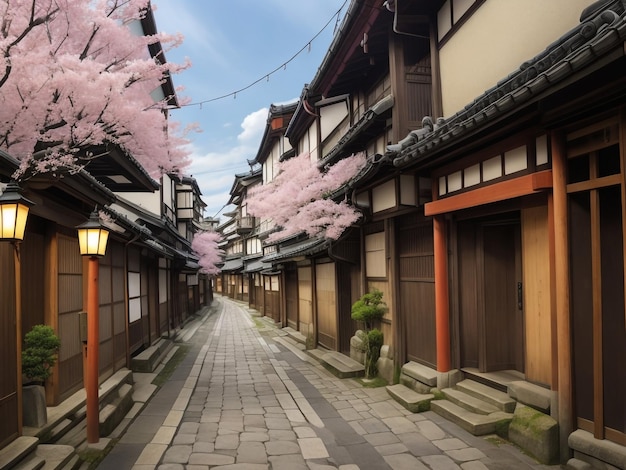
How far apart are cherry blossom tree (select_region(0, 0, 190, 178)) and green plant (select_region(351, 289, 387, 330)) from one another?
22.5 ft

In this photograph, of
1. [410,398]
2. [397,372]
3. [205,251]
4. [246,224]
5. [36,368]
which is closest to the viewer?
[36,368]

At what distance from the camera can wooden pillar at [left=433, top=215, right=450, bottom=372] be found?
9078 millimetres

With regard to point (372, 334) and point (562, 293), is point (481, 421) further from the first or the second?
point (372, 334)

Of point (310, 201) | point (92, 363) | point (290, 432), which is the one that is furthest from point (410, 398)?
point (310, 201)

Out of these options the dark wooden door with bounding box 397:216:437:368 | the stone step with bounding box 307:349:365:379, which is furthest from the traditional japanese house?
the stone step with bounding box 307:349:365:379

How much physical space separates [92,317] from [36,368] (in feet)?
3.85

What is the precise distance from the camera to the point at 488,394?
25.5 feet

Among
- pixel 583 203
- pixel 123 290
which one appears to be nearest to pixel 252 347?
pixel 123 290

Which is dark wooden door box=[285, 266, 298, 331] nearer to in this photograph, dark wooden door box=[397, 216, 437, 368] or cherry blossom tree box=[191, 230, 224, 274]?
dark wooden door box=[397, 216, 437, 368]

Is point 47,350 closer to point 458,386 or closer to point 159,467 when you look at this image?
point 159,467

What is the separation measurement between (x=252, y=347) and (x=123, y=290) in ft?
28.8

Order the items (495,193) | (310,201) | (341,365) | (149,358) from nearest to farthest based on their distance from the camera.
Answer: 1. (495,193)
2. (341,365)
3. (149,358)
4. (310,201)

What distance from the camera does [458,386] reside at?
8.78m

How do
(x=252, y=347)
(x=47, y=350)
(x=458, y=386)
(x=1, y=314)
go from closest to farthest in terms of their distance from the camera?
(x=1, y=314) < (x=47, y=350) < (x=458, y=386) < (x=252, y=347)
